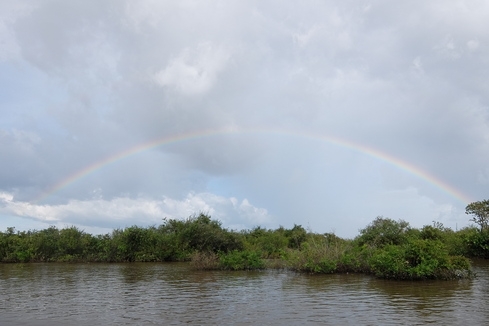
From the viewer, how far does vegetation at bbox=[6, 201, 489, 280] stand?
2220 cm

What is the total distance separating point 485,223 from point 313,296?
112 ft

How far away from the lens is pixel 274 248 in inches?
1896

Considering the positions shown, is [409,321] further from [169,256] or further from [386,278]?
[169,256]

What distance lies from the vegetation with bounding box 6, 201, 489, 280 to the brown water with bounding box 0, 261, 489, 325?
1.39 metres

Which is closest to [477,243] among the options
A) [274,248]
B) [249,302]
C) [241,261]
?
[274,248]

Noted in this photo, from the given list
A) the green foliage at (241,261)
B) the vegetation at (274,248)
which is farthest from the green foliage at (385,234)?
the green foliage at (241,261)

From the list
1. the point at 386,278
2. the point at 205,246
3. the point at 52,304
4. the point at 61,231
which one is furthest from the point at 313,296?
the point at 61,231

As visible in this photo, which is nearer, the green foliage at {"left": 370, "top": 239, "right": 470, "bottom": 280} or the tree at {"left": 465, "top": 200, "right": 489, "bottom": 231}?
the green foliage at {"left": 370, "top": 239, "right": 470, "bottom": 280}

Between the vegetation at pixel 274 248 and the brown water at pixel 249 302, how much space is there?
1.39 m

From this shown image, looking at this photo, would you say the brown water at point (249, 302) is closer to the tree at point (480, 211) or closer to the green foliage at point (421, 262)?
the green foliage at point (421, 262)

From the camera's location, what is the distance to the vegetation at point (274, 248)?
22203 millimetres

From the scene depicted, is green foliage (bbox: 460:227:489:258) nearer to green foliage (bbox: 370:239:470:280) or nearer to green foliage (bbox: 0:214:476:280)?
green foliage (bbox: 0:214:476:280)

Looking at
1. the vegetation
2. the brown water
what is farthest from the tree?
the brown water

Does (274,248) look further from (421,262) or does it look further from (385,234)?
(421,262)
